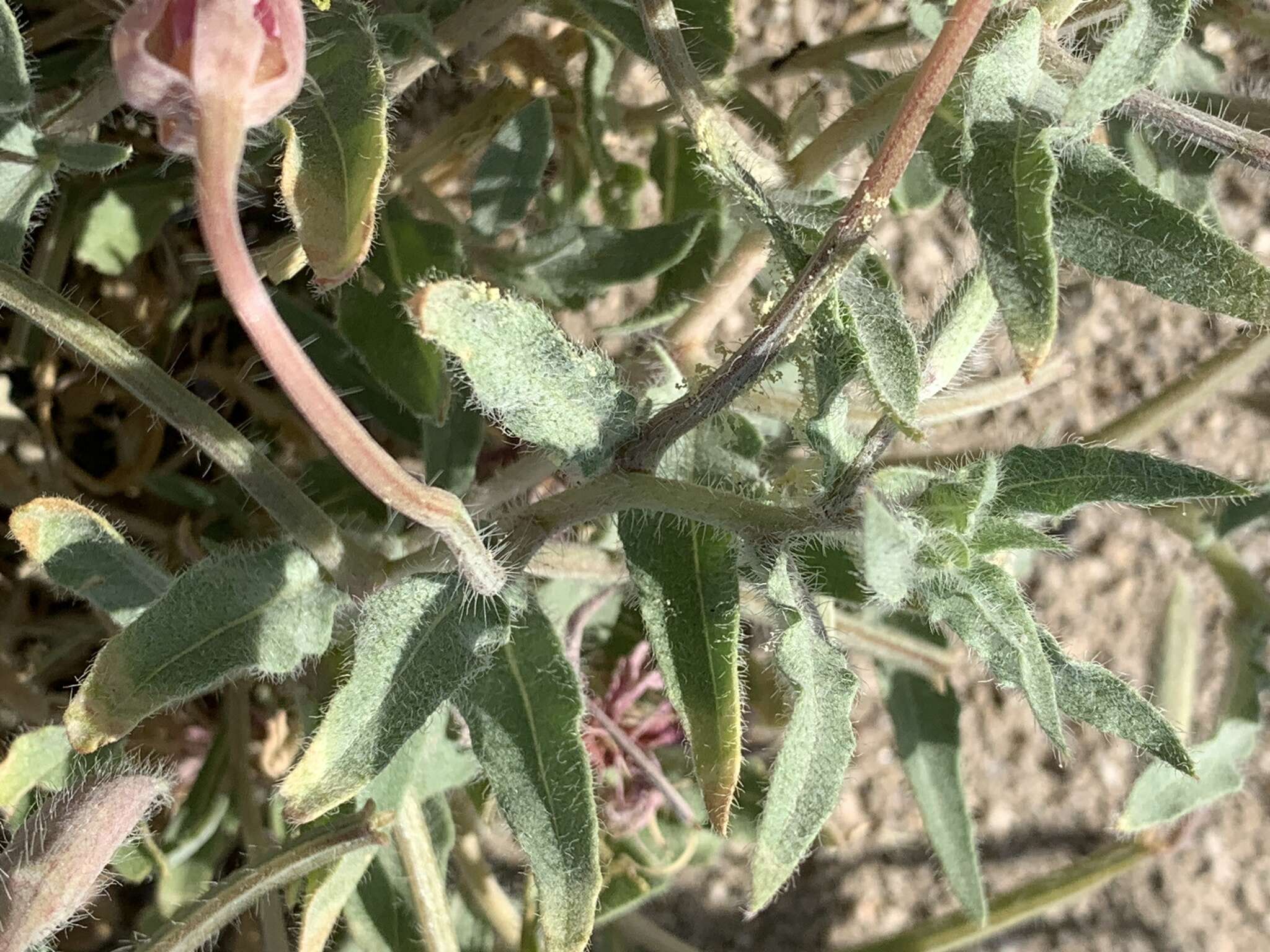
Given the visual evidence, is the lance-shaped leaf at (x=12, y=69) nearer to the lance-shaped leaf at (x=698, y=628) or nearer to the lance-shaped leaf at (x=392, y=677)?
the lance-shaped leaf at (x=392, y=677)

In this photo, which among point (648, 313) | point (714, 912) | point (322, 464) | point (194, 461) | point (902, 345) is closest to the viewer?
point (902, 345)

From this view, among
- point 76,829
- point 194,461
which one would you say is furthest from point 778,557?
point 194,461

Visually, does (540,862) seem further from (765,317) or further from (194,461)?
(194,461)

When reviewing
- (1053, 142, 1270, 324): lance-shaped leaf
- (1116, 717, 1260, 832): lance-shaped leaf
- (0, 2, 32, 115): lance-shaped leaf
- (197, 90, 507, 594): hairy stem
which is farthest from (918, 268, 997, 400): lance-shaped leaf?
(0, 2, 32, 115): lance-shaped leaf

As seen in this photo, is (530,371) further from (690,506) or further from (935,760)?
(935,760)

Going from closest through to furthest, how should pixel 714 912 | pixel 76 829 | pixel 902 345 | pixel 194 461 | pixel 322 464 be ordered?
pixel 902 345 < pixel 76 829 < pixel 322 464 < pixel 194 461 < pixel 714 912

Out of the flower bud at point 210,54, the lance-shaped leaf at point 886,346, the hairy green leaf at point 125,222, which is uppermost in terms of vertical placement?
the flower bud at point 210,54

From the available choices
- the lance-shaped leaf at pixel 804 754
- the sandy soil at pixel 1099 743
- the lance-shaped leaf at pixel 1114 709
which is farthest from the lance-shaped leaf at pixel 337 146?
the sandy soil at pixel 1099 743
